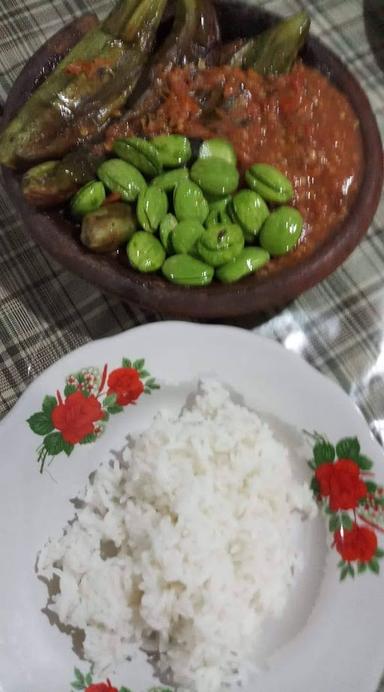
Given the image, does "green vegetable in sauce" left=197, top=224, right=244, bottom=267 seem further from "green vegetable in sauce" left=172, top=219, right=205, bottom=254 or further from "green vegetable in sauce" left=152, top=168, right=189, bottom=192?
"green vegetable in sauce" left=152, top=168, right=189, bottom=192

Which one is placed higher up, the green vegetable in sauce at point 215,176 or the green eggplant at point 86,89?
the green eggplant at point 86,89

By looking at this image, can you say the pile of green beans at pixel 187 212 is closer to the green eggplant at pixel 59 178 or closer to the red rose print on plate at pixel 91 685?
the green eggplant at pixel 59 178

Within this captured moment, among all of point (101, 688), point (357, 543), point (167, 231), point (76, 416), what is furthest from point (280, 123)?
point (101, 688)

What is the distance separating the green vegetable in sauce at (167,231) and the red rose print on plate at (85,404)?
23 cm

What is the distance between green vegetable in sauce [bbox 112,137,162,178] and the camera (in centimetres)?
125

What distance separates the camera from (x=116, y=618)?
1.12 m

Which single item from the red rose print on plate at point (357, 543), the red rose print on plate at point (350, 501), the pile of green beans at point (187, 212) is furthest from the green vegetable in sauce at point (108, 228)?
the red rose print on plate at point (357, 543)

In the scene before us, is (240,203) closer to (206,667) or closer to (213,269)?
(213,269)

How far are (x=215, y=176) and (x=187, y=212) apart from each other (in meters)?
0.09

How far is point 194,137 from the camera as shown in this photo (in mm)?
1305

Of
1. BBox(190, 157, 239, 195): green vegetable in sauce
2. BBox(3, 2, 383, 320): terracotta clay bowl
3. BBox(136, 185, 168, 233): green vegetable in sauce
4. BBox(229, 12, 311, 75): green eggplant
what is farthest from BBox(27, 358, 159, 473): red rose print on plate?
BBox(229, 12, 311, 75): green eggplant

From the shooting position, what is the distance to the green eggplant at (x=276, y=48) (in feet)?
4.28

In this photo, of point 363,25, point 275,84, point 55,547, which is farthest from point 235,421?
point 363,25

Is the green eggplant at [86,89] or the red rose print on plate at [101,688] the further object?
the green eggplant at [86,89]
